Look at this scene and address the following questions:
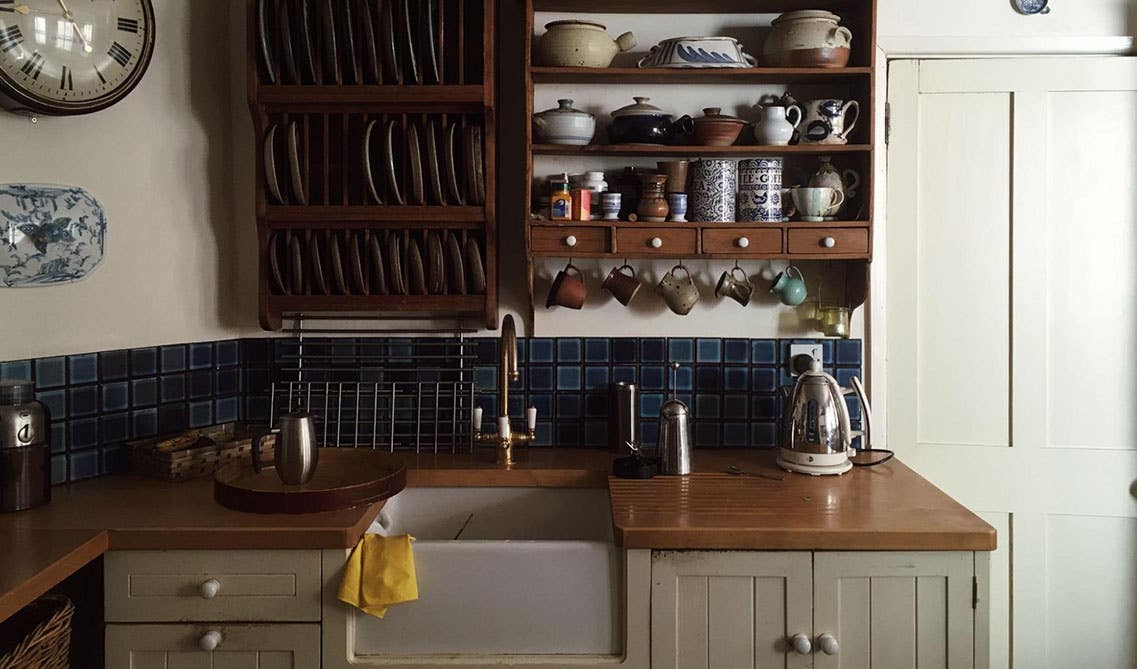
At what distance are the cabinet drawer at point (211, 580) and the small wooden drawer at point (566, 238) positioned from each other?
0.95 meters

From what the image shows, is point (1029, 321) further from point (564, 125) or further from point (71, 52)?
point (71, 52)

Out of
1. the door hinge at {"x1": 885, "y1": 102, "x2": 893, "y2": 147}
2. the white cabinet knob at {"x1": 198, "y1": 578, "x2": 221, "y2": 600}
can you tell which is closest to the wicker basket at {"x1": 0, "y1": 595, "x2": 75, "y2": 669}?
the white cabinet knob at {"x1": 198, "y1": 578, "x2": 221, "y2": 600}

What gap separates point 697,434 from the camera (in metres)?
2.54

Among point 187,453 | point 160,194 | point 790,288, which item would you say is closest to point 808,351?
point 790,288

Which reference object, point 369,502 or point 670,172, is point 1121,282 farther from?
point 369,502

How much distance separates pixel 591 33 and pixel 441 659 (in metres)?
1.55

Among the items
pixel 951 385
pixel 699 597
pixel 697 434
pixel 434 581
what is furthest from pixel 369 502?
pixel 951 385

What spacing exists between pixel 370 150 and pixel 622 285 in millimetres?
767

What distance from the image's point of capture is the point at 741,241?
227 centimetres

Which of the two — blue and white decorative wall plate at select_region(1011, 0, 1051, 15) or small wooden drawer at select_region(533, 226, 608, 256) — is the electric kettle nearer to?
small wooden drawer at select_region(533, 226, 608, 256)

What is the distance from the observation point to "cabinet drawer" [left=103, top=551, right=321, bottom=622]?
1783 millimetres

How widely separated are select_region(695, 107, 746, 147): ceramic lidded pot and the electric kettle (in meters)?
0.63

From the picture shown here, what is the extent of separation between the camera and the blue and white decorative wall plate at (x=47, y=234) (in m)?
1.95

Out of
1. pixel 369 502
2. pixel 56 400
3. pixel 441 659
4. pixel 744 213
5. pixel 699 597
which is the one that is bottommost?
pixel 441 659
